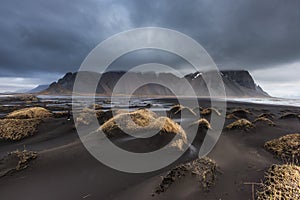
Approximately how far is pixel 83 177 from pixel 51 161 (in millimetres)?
1646

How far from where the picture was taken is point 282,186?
385 cm

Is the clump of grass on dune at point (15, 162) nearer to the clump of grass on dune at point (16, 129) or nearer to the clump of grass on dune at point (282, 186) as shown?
the clump of grass on dune at point (16, 129)

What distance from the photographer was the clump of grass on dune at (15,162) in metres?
5.09

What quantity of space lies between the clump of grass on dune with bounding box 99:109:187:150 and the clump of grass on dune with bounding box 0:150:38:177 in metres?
3.25

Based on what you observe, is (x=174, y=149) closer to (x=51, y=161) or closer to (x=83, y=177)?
(x=83, y=177)

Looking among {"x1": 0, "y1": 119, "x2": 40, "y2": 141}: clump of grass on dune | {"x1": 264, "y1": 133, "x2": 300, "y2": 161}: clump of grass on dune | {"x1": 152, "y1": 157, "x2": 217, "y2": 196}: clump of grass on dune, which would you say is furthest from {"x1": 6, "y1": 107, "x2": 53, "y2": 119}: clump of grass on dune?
{"x1": 264, "y1": 133, "x2": 300, "y2": 161}: clump of grass on dune

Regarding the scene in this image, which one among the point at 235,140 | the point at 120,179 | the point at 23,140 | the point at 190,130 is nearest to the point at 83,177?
the point at 120,179

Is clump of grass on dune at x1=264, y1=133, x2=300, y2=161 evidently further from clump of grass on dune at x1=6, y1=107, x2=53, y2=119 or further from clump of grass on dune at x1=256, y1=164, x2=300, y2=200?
clump of grass on dune at x1=6, y1=107, x2=53, y2=119

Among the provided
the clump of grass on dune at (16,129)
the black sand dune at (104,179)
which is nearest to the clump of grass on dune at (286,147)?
the black sand dune at (104,179)

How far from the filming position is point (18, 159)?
18.3 feet

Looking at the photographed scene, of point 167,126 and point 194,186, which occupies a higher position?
point 167,126

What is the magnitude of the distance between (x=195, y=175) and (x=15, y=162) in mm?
5873

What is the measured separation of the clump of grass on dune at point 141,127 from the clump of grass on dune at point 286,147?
3990 millimetres

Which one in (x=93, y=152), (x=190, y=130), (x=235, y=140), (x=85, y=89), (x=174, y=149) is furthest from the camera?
(x=85, y=89)
